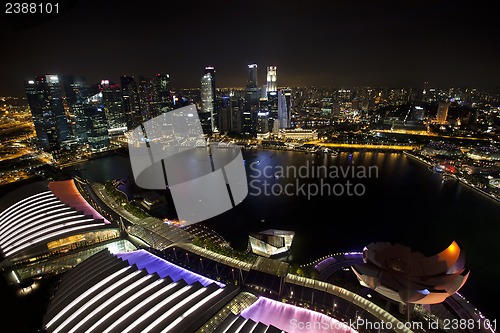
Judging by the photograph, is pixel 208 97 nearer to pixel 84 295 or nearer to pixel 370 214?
pixel 370 214

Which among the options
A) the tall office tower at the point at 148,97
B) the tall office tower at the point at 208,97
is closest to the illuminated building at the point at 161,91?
the tall office tower at the point at 148,97

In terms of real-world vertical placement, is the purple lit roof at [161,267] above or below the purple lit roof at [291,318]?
above

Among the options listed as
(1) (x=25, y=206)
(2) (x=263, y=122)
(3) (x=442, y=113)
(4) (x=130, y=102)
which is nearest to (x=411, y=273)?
(1) (x=25, y=206)

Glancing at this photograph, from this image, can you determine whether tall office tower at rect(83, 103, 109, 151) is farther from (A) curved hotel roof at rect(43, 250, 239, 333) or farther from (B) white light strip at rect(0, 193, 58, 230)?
(A) curved hotel roof at rect(43, 250, 239, 333)

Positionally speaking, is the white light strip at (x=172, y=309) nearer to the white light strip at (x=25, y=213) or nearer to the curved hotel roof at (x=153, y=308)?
the curved hotel roof at (x=153, y=308)

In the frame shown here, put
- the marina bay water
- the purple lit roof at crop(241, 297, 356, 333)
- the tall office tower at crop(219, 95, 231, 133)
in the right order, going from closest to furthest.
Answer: the purple lit roof at crop(241, 297, 356, 333) < the marina bay water < the tall office tower at crop(219, 95, 231, 133)

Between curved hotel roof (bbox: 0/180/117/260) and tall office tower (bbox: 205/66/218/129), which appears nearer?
curved hotel roof (bbox: 0/180/117/260)

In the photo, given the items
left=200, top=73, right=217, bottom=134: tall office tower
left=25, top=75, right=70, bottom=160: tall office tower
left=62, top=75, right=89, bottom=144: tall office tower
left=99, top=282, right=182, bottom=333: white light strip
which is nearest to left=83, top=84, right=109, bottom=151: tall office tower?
left=62, top=75, right=89, bottom=144: tall office tower
